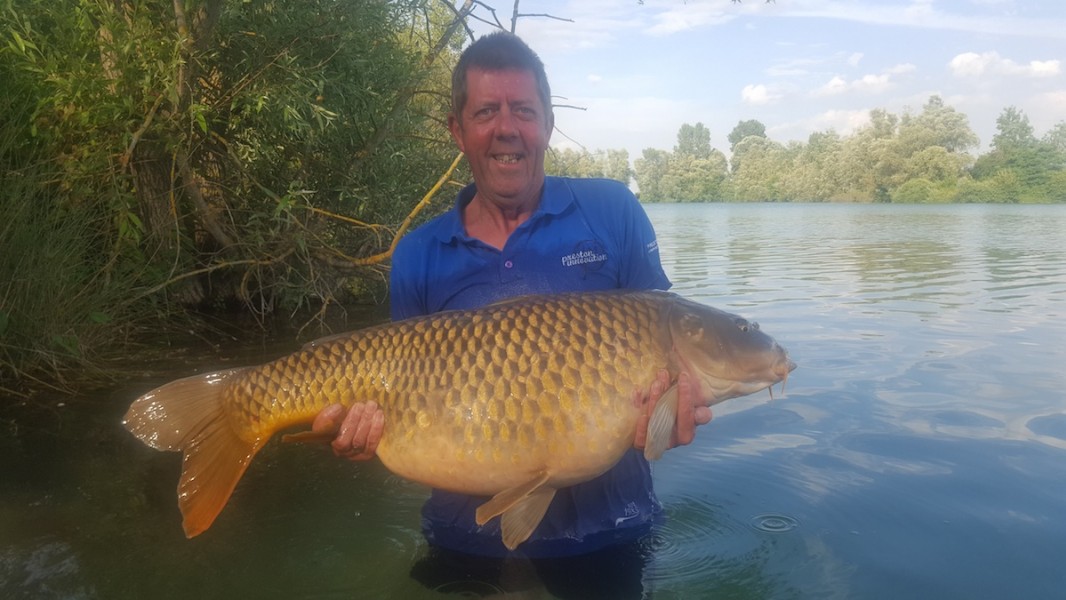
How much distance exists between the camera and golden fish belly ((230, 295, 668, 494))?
69.4 inches

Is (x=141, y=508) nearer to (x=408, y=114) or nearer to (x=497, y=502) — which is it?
(x=497, y=502)

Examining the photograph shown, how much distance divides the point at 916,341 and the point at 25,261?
18.2 ft

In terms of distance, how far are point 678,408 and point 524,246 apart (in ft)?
2.08

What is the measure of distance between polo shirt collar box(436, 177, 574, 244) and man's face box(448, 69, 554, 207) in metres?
0.05

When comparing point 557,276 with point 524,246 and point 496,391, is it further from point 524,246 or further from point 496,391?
point 496,391

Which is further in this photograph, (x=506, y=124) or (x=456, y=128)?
(x=456, y=128)

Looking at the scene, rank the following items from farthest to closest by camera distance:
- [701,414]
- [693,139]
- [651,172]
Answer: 1. [693,139]
2. [651,172]
3. [701,414]

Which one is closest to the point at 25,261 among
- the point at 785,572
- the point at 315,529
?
the point at 315,529

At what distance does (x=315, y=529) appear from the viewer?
296 cm

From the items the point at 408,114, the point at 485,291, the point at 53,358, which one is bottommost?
the point at 53,358

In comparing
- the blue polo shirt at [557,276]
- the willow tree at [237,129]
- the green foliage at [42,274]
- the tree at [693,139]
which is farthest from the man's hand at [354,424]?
the tree at [693,139]

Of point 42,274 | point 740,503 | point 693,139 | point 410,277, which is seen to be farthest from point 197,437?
point 693,139

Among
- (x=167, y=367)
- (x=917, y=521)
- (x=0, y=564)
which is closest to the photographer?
(x=0, y=564)

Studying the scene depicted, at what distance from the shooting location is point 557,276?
217 cm
